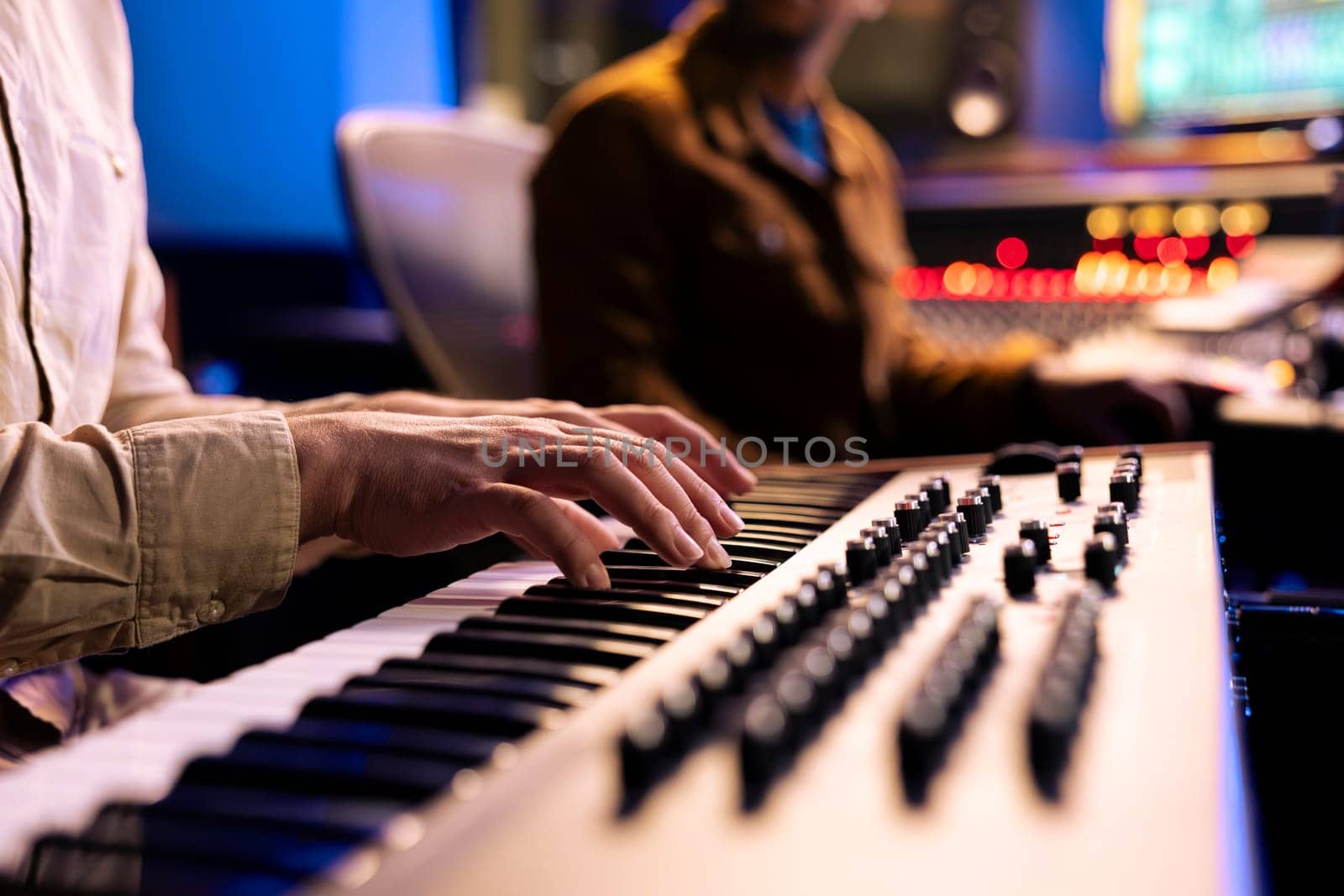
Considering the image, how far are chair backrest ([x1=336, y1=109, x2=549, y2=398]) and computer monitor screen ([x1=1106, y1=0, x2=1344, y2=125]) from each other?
59.0 inches

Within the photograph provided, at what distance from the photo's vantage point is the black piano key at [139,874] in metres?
0.35

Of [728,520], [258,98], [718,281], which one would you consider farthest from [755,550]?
[258,98]

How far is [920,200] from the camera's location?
254 centimetres

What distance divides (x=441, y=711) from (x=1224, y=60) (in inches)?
102

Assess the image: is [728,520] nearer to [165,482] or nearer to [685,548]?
[685,548]

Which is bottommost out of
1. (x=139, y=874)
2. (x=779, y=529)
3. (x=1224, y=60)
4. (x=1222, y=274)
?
(x=139, y=874)

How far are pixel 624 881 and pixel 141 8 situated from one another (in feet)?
8.23

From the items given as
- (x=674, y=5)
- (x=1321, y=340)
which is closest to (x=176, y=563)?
(x=1321, y=340)

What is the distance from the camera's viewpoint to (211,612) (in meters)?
0.61

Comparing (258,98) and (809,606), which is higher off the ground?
(258,98)

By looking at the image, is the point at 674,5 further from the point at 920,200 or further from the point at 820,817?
the point at 820,817

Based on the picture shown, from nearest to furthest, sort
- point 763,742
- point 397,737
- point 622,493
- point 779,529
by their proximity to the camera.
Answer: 1. point 763,742
2. point 397,737
3. point 622,493
4. point 779,529

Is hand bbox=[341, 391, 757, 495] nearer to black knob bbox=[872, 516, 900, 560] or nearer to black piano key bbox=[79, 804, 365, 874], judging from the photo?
black knob bbox=[872, 516, 900, 560]

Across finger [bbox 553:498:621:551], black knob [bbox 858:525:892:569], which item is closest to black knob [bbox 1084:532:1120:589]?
black knob [bbox 858:525:892:569]
